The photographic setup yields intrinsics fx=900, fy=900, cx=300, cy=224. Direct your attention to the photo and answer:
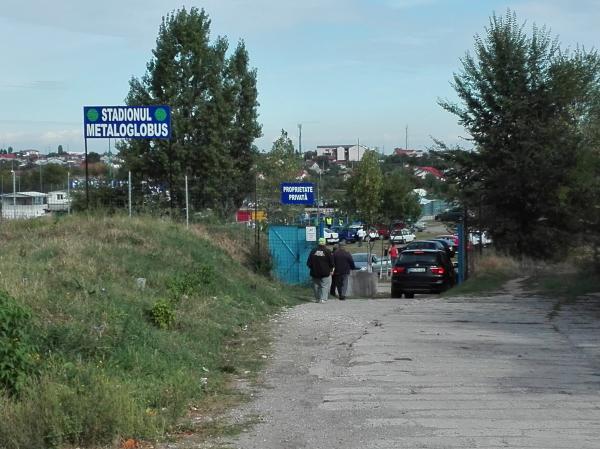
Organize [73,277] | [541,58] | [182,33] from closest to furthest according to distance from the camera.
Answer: [73,277], [541,58], [182,33]

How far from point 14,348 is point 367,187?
42.3m

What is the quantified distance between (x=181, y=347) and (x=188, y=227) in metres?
13.2

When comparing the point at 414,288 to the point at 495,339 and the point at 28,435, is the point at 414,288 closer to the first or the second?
the point at 495,339

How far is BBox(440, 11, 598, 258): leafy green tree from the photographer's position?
29694mm

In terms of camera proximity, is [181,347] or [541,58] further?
[541,58]

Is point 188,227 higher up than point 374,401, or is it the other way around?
point 188,227

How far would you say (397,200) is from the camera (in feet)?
184

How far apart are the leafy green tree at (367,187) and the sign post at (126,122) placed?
87.1 feet

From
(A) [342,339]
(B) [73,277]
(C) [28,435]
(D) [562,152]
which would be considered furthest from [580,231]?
(C) [28,435]

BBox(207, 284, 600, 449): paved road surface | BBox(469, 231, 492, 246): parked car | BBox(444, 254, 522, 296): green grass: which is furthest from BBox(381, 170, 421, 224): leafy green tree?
BBox(207, 284, 600, 449): paved road surface

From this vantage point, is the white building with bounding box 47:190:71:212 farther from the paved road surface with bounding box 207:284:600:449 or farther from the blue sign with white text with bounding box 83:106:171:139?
the paved road surface with bounding box 207:284:600:449

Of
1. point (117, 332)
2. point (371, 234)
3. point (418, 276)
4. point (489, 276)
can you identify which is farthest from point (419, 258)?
point (371, 234)

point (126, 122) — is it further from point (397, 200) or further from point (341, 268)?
point (397, 200)

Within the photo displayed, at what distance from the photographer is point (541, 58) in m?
31.7
